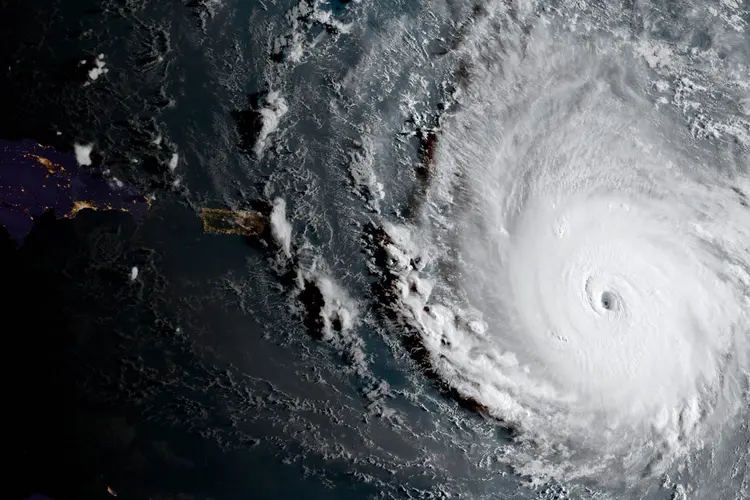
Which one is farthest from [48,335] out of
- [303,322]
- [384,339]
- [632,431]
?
[632,431]

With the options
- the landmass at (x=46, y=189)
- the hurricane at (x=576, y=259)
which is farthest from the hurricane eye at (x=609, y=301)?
the landmass at (x=46, y=189)

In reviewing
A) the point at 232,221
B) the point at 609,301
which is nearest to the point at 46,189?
the point at 232,221

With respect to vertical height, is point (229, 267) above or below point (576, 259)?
below

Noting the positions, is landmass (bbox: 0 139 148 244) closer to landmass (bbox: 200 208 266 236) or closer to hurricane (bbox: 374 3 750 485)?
landmass (bbox: 200 208 266 236)

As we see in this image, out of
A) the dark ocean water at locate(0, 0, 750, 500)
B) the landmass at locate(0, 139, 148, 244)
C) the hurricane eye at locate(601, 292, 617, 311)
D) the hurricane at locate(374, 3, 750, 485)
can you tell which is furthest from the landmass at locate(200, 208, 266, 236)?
the hurricane eye at locate(601, 292, 617, 311)

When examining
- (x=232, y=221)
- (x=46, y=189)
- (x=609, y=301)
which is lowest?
(x=46, y=189)

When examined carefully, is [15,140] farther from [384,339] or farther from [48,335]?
[384,339]

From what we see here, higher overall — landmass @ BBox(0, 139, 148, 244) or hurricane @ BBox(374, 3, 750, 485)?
hurricane @ BBox(374, 3, 750, 485)

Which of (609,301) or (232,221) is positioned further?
(609,301)

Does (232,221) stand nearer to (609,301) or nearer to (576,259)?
(576,259)
